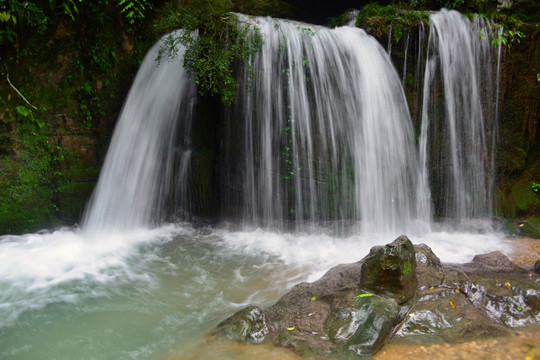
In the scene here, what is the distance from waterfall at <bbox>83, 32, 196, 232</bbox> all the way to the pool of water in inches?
19.9

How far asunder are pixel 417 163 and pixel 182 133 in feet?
14.7

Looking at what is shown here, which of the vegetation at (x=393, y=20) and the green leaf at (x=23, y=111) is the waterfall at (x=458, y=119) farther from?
the green leaf at (x=23, y=111)

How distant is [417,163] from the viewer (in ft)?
22.5

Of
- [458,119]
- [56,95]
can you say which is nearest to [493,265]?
[458,119]

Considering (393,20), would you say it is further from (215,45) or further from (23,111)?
(23,111)

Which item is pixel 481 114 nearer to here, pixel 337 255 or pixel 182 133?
pixel 337 255

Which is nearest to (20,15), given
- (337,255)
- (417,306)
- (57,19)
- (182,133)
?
(57,19)

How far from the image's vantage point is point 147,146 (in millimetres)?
6832

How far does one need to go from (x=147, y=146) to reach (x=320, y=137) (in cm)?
320

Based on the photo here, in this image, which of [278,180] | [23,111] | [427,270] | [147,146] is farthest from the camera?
[147,146]

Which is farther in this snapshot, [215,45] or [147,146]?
[147,146]

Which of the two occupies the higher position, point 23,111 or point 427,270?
point 23,111

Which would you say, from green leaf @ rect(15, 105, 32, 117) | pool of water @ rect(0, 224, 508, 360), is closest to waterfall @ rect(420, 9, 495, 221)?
pool of water @ rect(0, 224, 508, 360)

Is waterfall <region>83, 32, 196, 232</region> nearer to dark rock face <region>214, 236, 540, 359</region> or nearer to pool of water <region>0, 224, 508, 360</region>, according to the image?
pool of water <region>0, 224, 508, 360</region>
